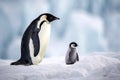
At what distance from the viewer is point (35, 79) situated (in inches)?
81.9

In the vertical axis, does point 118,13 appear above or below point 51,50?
above

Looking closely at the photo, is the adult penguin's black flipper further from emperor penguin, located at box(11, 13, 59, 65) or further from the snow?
the snow

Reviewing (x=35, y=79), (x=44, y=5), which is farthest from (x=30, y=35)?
(x=35, y=79)

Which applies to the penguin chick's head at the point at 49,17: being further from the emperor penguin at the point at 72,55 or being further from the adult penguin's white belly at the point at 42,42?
the emperor penguin at the point at 72,55

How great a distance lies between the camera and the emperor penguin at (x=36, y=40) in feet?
7.53

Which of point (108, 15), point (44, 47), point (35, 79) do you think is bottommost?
point (35, 79)

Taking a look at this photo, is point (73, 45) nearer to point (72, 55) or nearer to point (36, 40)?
point (72, 55)

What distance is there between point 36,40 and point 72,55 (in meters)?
0.26

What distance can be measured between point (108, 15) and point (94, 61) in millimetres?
338

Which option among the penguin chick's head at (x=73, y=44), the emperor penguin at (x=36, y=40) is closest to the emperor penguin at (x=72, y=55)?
the penguin chick's head at (x=73, y=44)

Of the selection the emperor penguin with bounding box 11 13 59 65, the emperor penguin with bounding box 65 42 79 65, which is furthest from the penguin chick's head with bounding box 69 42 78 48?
the emperor penguin with bounding box 11 13 59 65

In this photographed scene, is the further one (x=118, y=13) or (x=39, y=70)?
(x=118, y=13)

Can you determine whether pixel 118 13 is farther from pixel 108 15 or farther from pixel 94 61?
pixel 94 61

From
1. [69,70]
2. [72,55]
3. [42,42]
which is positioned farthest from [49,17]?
[69,70]
